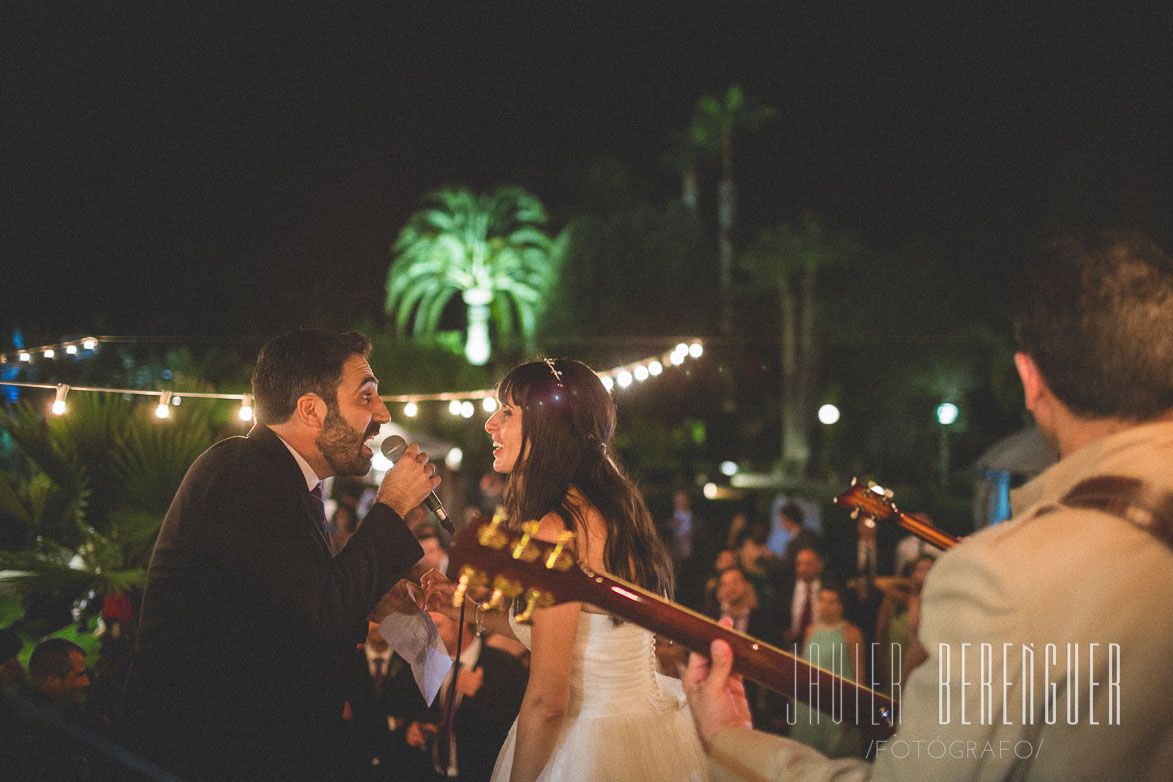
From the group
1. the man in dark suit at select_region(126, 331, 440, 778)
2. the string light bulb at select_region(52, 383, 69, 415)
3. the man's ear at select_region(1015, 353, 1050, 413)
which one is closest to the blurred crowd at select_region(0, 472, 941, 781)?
the man in dark suit at select_region(126, 331, 440, 778)

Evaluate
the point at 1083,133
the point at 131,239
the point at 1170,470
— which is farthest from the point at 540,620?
the point at 1083,133

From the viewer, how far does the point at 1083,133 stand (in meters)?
20.3

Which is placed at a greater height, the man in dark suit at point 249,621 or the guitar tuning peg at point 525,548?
the guitar tuning peg at point 525,548

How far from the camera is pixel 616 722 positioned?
269 centimetres

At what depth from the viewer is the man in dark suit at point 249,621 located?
92.0 inches

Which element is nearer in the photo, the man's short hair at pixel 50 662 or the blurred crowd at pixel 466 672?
the blurred crowd at pixel 466 672

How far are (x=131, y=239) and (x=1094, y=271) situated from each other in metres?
16.5

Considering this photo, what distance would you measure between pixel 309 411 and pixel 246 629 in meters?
0.72

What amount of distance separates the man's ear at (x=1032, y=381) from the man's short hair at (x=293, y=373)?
2.05 m

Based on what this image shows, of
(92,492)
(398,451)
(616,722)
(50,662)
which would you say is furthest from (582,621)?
(92,492)

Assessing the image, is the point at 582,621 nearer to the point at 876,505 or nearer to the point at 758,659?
the point at 758,659

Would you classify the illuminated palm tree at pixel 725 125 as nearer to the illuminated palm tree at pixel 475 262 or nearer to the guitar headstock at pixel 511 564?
the illuminated palm tree at pixel 475 262

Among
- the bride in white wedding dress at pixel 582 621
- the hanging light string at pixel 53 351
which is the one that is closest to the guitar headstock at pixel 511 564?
the bride in white wedding dress at pixel 582 621

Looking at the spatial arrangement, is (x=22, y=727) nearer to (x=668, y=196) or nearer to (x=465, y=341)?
(x=465, y=341)
